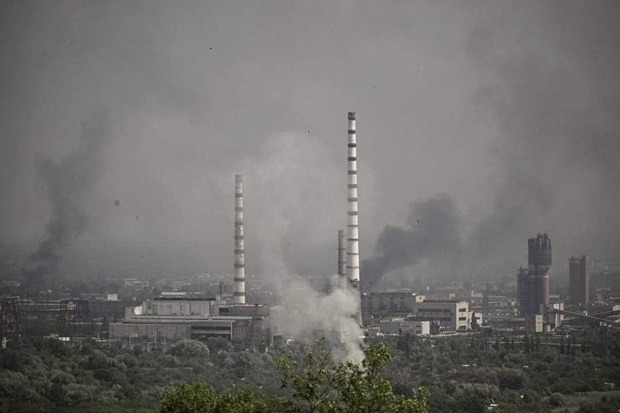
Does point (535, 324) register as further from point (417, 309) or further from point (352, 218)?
point (352, 218)

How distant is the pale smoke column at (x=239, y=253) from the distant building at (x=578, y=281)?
1118 inches

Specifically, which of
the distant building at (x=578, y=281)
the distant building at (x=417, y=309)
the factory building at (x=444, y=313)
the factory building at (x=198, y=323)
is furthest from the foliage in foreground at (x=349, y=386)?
the distant building at (x=578, y=281)

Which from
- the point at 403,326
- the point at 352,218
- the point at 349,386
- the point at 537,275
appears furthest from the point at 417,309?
the point at 349,386

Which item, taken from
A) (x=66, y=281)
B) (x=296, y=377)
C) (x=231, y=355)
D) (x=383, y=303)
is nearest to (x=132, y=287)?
(x=66, y=281)

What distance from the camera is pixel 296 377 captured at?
1888 cm

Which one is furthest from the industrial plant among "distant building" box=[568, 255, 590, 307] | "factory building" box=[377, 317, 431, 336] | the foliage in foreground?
the foliage in foreground

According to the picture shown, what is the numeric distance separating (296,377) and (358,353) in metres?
29.3

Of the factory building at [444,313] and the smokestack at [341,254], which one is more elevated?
the smokestack at [341,254]

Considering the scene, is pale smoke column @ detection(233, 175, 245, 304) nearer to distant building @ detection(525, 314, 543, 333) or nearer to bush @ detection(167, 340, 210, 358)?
bush @ detection(167, 340, 210, 358)

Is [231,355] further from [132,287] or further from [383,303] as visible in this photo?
[132,287]

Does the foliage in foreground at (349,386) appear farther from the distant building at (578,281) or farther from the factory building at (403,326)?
the distant building at (578,281)

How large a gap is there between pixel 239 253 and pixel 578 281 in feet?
100

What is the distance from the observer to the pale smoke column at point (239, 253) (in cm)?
6000

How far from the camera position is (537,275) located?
74312 mm
